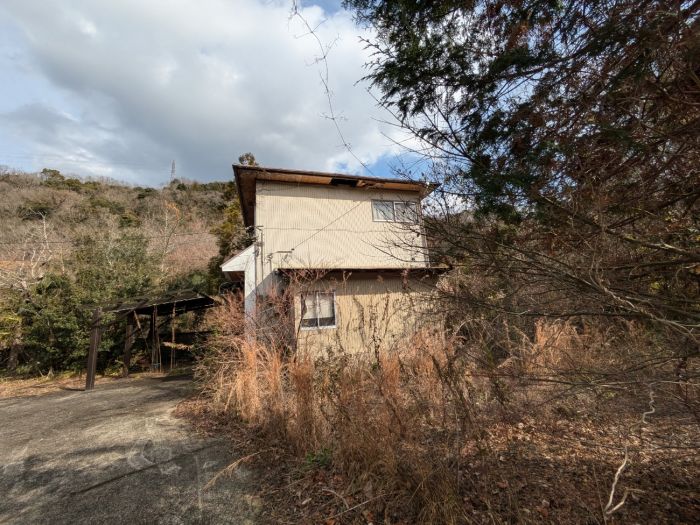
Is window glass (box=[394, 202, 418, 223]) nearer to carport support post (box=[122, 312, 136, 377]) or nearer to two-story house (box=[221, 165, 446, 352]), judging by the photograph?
two-story house (box=[221, 165, 446, 352])

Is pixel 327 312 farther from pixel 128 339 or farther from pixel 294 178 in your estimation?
pixel 128 339

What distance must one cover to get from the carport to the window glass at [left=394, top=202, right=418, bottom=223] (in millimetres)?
8800

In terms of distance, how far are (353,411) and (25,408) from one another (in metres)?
8.87

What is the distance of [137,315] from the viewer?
1214 centimetres

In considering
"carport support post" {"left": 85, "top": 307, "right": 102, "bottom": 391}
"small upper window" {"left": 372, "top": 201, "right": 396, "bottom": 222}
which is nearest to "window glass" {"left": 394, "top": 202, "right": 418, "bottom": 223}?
"small upper window" {"left": 372, "top": 201, "right": 396, "bottom": 222}

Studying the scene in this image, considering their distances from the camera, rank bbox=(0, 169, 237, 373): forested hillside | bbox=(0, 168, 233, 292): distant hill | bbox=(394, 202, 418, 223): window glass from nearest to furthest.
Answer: bbox=(394, 202, 418, 223): window glass, bbox=(0, 169, 237, 373): forested hillside, bbox=(0, 168, 233, 292): distant hill

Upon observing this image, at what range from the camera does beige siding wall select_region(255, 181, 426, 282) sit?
33.8ft

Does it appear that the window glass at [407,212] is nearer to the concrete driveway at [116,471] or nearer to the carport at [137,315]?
the concrete driveway at [116,471]

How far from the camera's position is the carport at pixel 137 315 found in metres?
9.45

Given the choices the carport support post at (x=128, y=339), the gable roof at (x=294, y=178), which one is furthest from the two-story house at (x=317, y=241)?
the carport support post at (x=128, y=339)

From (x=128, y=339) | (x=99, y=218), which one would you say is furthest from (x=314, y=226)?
(x=99, y=218)

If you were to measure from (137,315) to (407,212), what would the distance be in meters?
12.6

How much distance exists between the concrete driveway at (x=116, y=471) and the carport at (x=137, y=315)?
2.67m

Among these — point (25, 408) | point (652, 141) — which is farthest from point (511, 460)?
point (25, 408)
